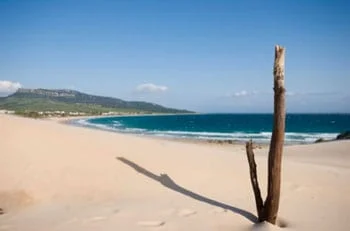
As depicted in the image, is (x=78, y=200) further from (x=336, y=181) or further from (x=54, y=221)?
(x=336, y=181)

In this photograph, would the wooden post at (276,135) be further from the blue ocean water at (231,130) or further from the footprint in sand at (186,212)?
the blue ocean water at (231,130)

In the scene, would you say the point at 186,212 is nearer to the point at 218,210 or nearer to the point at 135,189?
the point at 218,210

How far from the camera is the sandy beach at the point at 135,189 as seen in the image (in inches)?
276

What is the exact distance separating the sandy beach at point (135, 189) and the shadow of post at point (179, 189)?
3cm

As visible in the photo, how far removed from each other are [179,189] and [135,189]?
→ 1227 millimetres

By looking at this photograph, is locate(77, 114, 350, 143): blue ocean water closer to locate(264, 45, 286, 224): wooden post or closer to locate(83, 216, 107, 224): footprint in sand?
locate(264, 45, 286, 224): wooden post

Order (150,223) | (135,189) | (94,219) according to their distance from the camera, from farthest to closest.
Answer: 1. (135,189)
2. (94,219)
3. (150,223)

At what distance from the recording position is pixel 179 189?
9.52m

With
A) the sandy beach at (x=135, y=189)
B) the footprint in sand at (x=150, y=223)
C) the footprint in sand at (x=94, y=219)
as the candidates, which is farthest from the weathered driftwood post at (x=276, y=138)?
the footprint in sand at (x=94, y=219)

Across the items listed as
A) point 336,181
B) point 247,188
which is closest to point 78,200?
point 247,188

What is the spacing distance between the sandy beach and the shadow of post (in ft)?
0.08

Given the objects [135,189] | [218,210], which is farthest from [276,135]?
[135,189]

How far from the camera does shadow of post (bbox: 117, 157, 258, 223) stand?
24.5 feet

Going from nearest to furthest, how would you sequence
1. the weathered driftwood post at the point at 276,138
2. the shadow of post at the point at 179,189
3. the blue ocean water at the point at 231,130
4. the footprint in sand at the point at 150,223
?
the weathered driftwood post at the point at 276,138, the footprint in sand at the point at 150,223, the shadow of post at the point at 179,189, the blue ocean water at the point at 231,130
